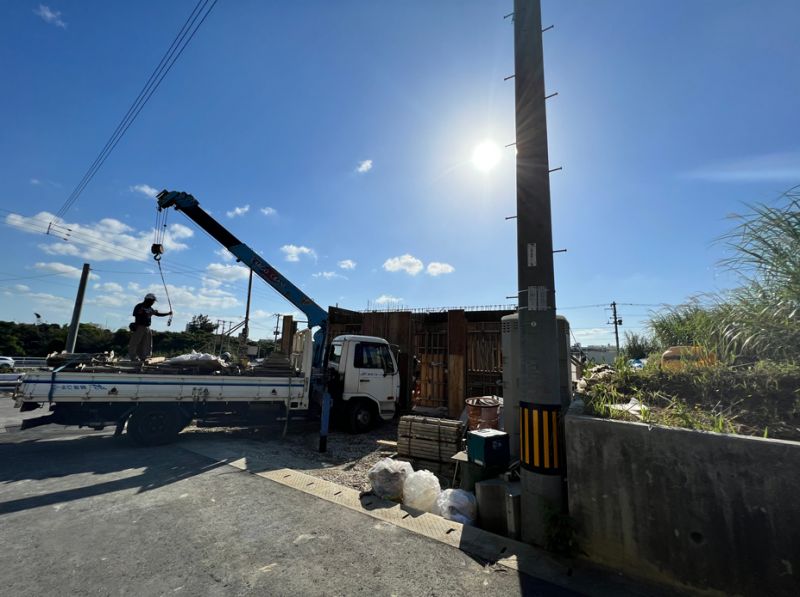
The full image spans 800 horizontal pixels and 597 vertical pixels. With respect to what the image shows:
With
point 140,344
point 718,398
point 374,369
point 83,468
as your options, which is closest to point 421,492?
point 718,398

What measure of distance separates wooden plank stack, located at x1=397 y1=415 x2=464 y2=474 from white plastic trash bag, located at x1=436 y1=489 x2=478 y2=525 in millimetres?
1367

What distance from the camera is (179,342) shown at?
37.1 m

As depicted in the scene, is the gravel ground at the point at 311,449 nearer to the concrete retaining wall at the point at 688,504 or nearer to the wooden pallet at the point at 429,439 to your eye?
the wooden pallet at the point at 429,439

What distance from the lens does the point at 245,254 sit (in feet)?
31.7

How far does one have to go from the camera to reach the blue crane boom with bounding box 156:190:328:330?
9.14m

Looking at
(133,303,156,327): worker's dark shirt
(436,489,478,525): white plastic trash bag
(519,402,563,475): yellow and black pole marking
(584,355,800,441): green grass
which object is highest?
(133,303,156,327): worker's dark shirt

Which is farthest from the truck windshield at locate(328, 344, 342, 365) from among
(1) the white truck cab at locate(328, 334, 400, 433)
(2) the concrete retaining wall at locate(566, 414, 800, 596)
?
(2) the concrete retaining wall at locate(566, 414, 800, 596)

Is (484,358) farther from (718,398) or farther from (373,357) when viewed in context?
(718,398)

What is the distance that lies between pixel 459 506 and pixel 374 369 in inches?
208

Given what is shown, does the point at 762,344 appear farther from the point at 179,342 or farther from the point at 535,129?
the point at 179,342

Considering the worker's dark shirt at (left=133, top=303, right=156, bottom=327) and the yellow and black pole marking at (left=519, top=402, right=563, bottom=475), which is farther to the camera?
the worker's dark shirt at (left=133, top=303, right=156, bottom=327)

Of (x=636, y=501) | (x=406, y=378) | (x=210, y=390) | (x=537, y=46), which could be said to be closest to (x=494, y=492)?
(x=636, y=501)

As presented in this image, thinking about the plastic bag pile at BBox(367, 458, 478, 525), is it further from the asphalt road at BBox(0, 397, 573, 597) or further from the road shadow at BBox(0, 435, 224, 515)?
the road shadow at BBox(0, 435, 224, 515)

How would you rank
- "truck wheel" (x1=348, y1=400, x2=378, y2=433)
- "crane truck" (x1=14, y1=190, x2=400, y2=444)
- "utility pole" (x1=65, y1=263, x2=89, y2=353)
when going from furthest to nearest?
"utility pole" (x1=65, y1=263, x2=89, y2=353), "truck wheel" (x1=348, y1=400, x2=378, y2=433), "crane truck" (x1=14, y1=190, x2=400, y2=444)
